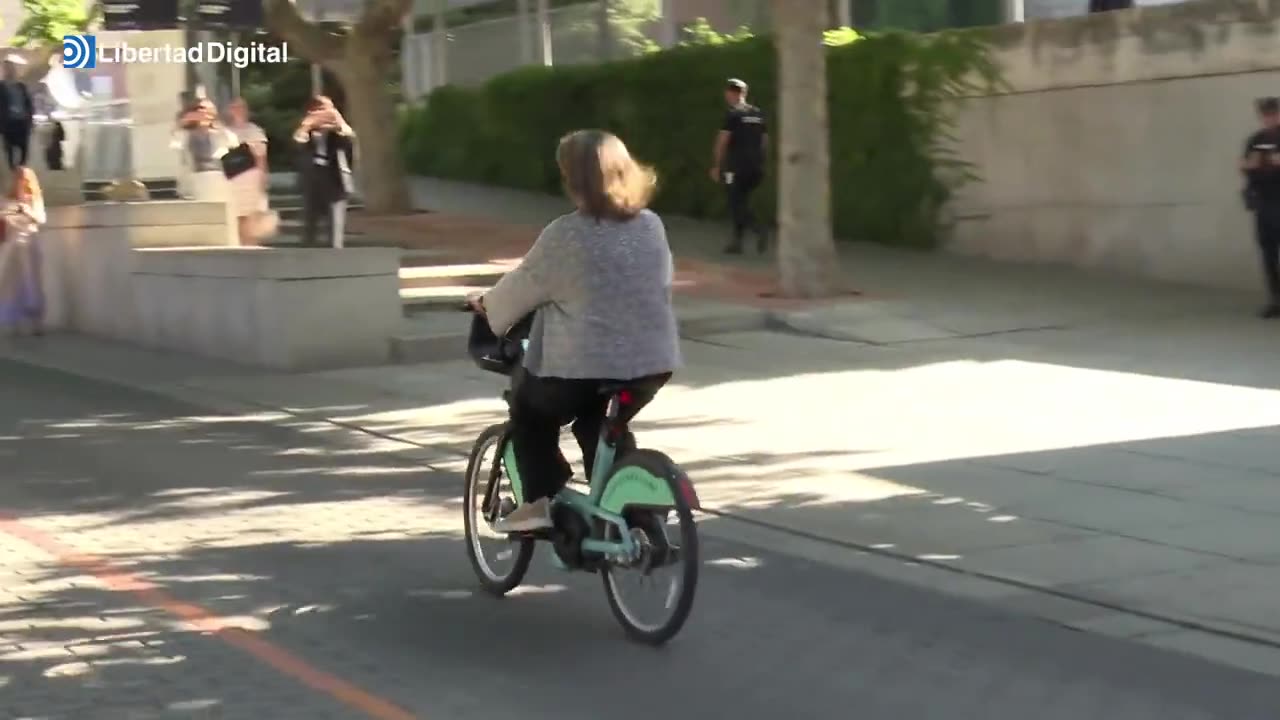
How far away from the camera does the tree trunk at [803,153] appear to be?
57.5 ft

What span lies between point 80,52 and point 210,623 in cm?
2605

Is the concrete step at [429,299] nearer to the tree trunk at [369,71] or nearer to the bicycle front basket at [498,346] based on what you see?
the tree trunk at [369,71]

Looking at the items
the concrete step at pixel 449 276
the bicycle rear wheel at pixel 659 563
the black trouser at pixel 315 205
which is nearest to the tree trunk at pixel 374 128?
the black trouser at pixel 315 205

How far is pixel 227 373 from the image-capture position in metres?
15.7

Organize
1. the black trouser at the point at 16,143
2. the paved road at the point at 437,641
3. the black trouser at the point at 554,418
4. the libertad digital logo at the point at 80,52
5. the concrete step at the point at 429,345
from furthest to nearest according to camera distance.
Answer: the libertad digital logo at the point at 80,52
the black trouser at the point at 16,143
the concrete step at the point at 429,345
the black trouser at the point at 554,418
the paved road at the point at 437,641

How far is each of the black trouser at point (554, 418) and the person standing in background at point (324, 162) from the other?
11718 millimetres

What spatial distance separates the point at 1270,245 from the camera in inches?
648

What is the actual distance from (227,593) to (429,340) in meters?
8.08

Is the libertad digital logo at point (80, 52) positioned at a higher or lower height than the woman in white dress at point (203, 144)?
higher

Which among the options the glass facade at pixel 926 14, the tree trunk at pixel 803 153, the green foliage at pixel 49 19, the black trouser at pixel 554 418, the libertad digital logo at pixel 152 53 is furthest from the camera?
the green foliage at pixel 49 19

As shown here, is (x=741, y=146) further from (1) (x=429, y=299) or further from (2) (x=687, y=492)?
(2) (x=687, y=492)

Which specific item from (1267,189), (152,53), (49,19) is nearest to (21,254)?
(152,53)

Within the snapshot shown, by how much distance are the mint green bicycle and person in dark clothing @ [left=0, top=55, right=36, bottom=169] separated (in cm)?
1630

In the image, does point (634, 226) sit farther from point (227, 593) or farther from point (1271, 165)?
point (1271, 165)
